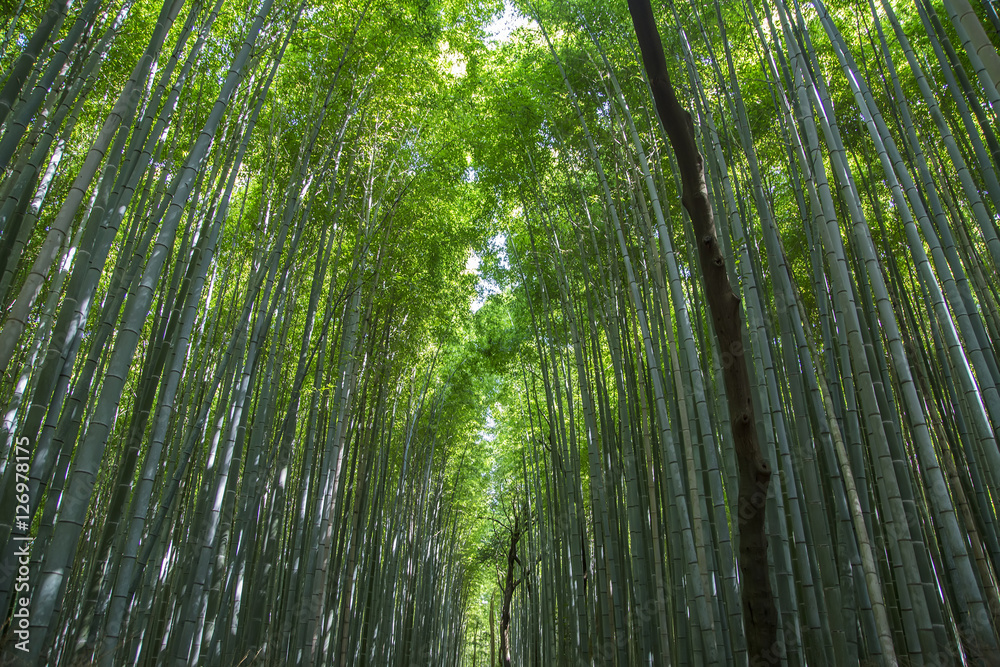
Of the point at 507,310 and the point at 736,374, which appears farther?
the point at 507,310

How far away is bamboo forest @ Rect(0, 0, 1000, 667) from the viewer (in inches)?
73.1

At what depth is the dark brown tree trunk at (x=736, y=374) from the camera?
1578 millimetres

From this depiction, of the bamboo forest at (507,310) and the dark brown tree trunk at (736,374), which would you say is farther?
the bamboo forest at (507,310)

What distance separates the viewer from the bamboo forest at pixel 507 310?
6.09ft

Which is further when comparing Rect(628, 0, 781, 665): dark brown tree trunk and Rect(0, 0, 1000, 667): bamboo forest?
Rect(0, 0, 1000, 667): bamboo forest

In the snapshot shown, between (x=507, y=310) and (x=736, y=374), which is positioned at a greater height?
(x=507, y=310)

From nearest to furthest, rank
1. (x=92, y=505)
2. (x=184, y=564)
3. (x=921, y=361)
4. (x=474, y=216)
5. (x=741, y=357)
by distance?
(x=741, y=357), (x=184, y=564), (x=921, y=361), (x=92, y=505), (x=474, y=216)

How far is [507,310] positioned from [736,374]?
5754mm

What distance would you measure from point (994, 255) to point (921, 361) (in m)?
1.79

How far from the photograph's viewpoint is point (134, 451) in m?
2.31

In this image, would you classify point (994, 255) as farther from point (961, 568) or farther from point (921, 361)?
point (921, 361)

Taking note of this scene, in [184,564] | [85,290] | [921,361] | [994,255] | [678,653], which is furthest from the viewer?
[921,361]

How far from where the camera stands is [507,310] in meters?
7.34

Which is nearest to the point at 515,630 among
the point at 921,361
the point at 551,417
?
the point at 551,417
